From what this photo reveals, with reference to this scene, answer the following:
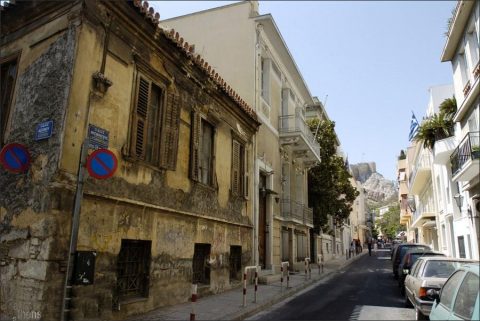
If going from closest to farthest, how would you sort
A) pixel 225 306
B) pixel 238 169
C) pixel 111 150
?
pixel 111 150 → pixel 225 306 → pixel 238 169

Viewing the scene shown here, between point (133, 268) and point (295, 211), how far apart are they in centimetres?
1450

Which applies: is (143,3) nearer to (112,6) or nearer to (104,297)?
(112,6)

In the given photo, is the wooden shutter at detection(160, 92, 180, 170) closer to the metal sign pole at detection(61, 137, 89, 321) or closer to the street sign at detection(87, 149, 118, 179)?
the street sign at detection(87, 149, 118, 179)

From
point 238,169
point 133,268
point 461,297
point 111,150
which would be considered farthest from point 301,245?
point 461,297

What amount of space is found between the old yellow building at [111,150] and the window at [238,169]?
2736 mm

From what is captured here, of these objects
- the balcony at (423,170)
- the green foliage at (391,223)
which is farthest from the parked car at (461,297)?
the green foliage at (391,223)

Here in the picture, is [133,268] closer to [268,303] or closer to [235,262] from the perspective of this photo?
[268,303]

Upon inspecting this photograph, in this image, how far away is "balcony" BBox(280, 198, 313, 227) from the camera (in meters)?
20.8

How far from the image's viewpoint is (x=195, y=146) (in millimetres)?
11656

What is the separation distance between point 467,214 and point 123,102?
15819mm

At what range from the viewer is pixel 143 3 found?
9.29 meters

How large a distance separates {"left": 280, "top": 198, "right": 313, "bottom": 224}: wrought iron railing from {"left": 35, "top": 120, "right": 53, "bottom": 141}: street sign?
14964 mm

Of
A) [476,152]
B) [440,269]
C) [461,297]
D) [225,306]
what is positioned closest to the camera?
[461,297]

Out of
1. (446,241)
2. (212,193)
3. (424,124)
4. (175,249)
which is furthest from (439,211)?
(175,249)
